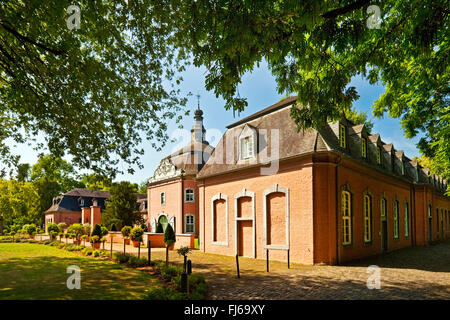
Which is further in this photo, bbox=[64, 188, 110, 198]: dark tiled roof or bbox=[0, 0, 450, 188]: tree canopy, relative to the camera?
bbox=[64, 188, 110, 198]: dark tiled roof

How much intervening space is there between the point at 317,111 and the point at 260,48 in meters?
2.65

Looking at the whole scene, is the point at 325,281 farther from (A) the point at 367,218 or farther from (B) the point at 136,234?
(B) the point at 136,234

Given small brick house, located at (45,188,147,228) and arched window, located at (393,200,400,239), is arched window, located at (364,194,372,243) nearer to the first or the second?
arched window, located at (393,200,400,239)

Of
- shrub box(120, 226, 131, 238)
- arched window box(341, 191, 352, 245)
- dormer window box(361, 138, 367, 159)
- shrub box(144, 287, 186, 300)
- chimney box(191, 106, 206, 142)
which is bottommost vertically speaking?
shrub box(120, 226, 131, 238)

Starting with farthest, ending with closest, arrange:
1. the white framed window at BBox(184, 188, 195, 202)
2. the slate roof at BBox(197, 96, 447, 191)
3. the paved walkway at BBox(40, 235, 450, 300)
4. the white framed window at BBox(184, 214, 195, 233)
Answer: the white framed window at BBox(184, 188, 195, 202) < the white framed window at BBox(184, 214, 195, 233) < the slate roof at BBox(197, 96, 447, 191) < the paved walkway at BBox(40, 235, 450, 300)

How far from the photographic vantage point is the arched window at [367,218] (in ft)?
56.1

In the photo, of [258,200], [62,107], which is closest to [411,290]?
[258,200]

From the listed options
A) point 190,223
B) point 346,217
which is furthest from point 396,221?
point 190,223

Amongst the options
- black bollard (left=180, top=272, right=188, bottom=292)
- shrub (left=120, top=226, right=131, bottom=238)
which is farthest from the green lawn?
shrub (left=120, top=226, right=131, bottom=238)

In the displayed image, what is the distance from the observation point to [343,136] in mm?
16594

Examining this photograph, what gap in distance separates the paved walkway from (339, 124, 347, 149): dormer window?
6.14 meters

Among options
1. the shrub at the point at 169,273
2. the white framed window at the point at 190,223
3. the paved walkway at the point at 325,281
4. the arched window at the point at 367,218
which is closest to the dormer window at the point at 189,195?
the white framed window at the point at 190,223

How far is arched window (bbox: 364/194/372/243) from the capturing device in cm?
1710

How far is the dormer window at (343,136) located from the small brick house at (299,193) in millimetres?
65
